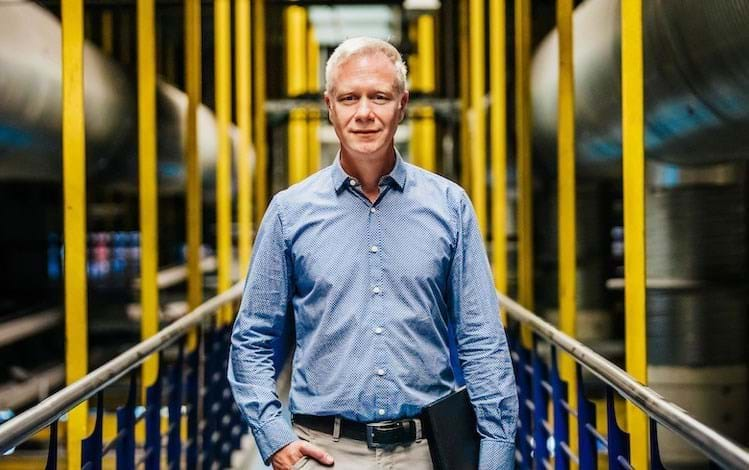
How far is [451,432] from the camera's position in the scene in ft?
5.31

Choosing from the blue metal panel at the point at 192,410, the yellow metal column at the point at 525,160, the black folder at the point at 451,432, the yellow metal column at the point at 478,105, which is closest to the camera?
the black folder at the point at 451,432

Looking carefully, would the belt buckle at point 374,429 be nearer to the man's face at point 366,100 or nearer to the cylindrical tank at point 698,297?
the man's face at point 366,100

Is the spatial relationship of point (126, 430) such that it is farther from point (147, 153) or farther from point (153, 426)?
point (147, 153)

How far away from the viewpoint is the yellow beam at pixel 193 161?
4.95m

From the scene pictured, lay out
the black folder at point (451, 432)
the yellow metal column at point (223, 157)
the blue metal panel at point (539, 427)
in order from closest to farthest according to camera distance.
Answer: the black folder at point (451, 432), the blue metal panel at point (539, 427), the yellow metal column at point (223, 157)

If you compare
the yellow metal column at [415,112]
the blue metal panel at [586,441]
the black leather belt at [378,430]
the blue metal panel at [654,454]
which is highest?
the yellow metal column at [415,112]

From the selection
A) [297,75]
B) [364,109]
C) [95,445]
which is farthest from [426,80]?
[364,109]

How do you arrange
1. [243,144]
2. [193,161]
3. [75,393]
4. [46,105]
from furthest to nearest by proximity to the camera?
1. [243,144]
2. [193,161]
3. [46,105]
4. [75,393]

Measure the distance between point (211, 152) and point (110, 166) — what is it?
381 cm

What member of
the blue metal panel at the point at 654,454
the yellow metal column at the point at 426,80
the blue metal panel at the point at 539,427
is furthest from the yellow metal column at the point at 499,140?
the yellow metal column at the point at 426,80

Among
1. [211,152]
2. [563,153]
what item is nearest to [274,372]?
[563,153]

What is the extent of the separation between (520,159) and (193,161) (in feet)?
5.20

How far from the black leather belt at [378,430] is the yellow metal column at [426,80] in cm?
867

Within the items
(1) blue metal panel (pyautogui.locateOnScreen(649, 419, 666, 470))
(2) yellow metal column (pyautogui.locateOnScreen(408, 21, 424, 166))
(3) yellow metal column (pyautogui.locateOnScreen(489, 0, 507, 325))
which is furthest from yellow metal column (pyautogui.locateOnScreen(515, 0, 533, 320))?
(2) yellow metal column (pyautogui.locateOnScreen(408, 21, 424, 166))
